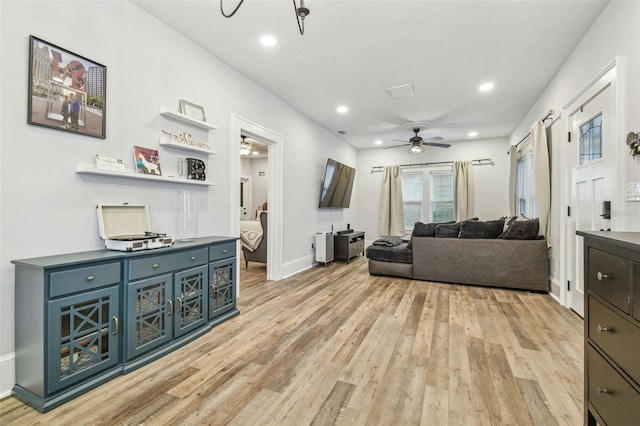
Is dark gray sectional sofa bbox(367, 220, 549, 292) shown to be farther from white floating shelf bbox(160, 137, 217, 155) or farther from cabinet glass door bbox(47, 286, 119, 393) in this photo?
cabinet glass door bbox(47, 286, 119, 393)

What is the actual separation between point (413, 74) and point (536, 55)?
49.4 inches

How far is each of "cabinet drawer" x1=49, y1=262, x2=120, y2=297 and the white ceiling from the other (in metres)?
2.13

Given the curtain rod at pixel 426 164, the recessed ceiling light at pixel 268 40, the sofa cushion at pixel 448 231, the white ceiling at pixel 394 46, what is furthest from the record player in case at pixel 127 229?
the curtain rod at pixel 426 164

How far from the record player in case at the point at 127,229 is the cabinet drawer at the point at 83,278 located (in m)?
0.19

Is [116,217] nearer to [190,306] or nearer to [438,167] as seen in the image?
[190,306]

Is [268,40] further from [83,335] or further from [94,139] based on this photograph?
[83,335]

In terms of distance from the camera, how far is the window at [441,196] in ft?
23.9

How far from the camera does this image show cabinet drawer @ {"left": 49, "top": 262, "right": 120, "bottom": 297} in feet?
5.27

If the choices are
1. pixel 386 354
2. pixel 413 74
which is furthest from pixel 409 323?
pixel 413 74

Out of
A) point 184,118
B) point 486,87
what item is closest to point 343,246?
point 486,87

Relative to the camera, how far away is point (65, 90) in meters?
1.96

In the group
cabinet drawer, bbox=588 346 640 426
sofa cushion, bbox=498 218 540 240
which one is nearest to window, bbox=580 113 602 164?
sofa cushion, bbox=498 218 540 240

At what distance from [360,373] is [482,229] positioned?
316 centimetres

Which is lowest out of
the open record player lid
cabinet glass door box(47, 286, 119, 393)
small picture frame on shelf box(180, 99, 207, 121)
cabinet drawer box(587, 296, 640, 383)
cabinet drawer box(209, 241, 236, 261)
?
cabinet glass door box(47, 286, 119, 393)
